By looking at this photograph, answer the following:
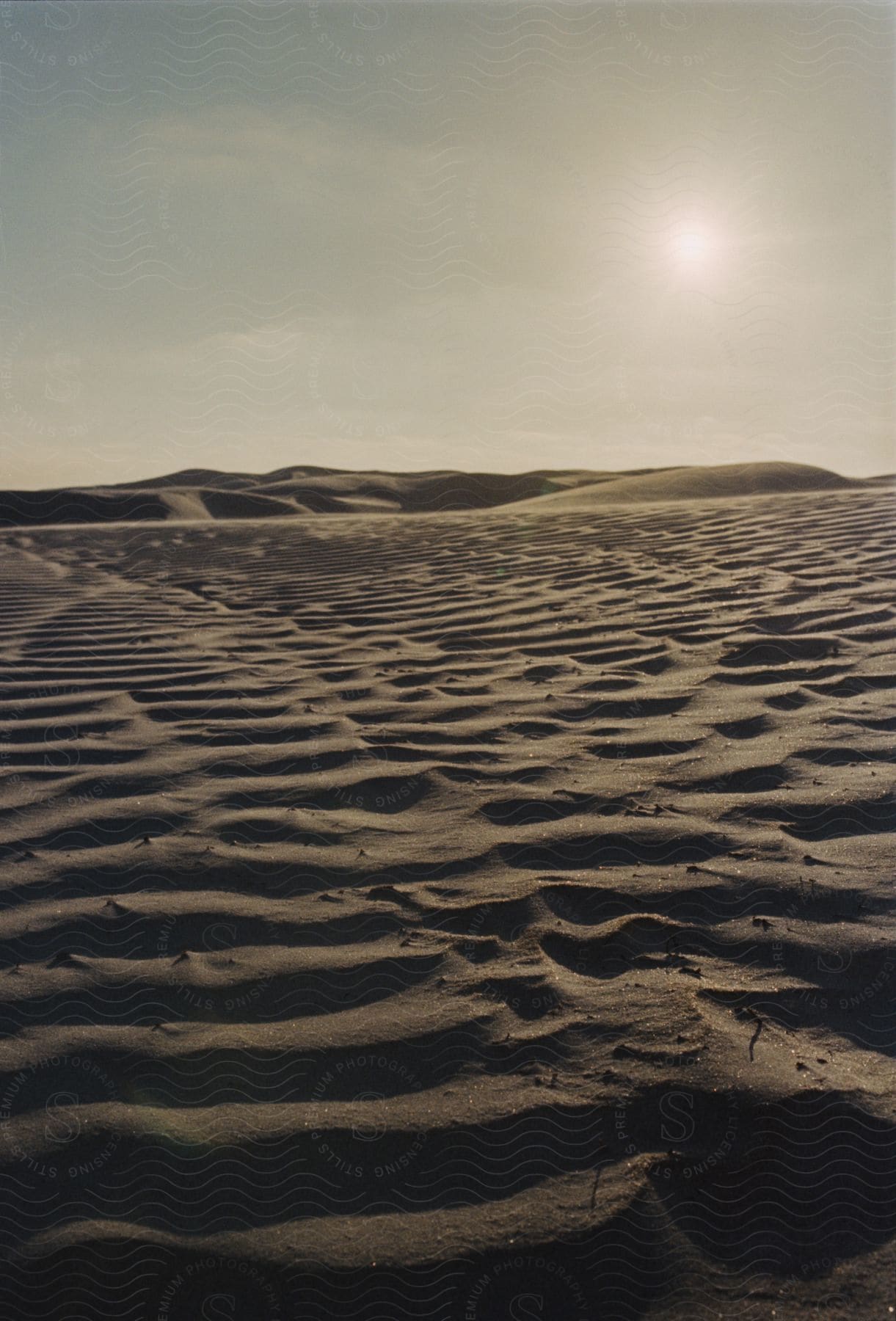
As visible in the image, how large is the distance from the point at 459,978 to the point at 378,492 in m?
15.8

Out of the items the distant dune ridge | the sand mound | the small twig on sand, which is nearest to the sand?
the small twig on sand

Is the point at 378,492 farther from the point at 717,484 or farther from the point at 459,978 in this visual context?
the point at 459,978

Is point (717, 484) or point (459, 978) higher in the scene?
point (717, 484)

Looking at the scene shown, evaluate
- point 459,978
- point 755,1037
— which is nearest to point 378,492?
point 459,978

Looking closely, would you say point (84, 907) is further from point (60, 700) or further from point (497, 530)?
point (497, 530)

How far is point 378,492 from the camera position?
17375mm

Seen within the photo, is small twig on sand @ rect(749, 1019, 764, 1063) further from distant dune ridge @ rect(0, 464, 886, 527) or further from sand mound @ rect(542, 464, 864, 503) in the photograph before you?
sand mound @ rect(542, 464, 864, 503)

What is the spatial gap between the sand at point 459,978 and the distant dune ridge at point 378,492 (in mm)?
6569

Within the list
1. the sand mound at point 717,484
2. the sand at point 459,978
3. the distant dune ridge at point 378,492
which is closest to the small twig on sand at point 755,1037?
the sand at point 459,978

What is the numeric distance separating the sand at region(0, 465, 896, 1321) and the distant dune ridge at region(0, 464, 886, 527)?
6569 millimetres

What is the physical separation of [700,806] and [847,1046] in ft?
2.81

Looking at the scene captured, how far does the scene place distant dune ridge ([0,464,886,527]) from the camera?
1056 cm

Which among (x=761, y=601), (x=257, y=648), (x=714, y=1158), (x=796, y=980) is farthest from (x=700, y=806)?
(x=257, y=648)

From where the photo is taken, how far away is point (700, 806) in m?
2.61
